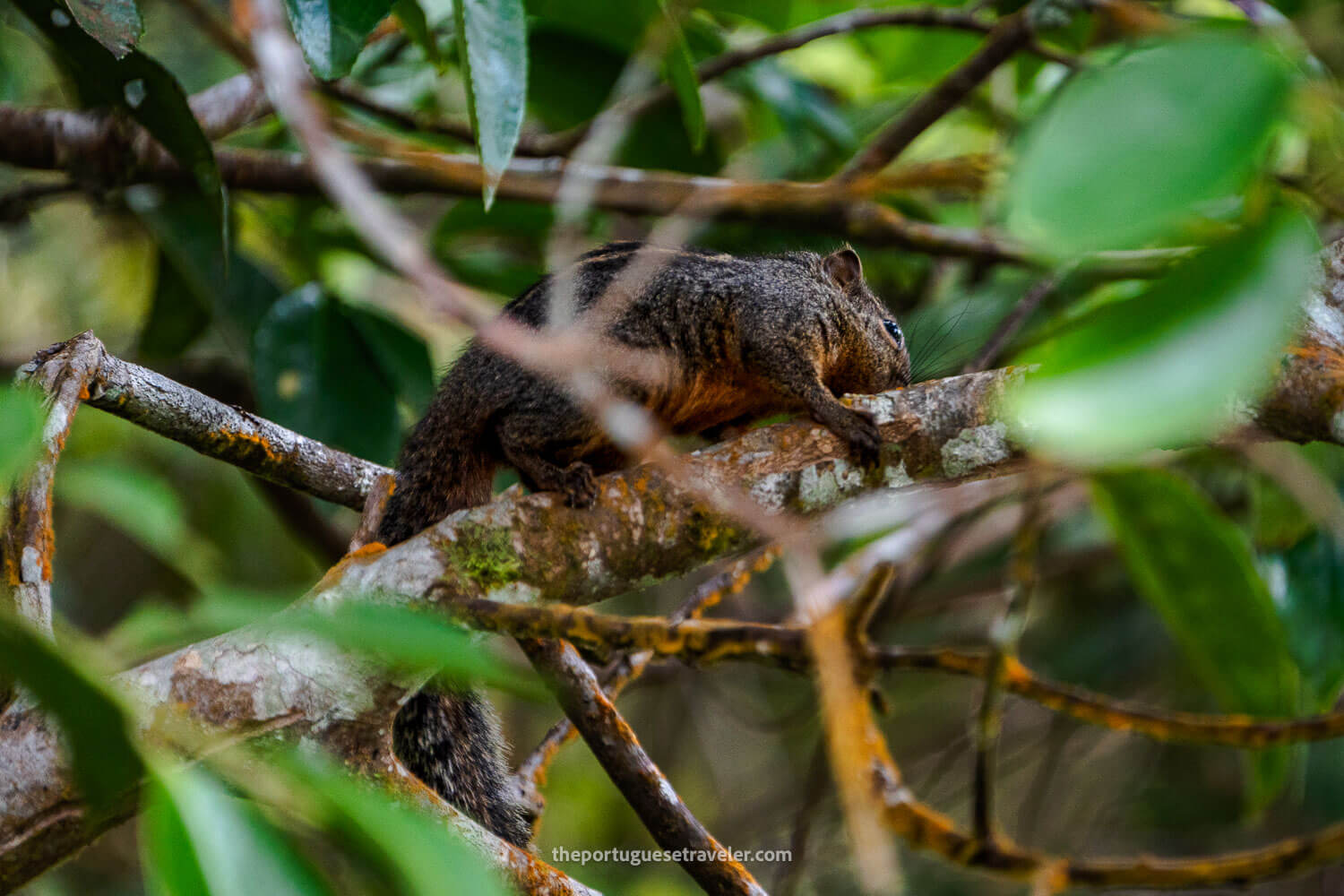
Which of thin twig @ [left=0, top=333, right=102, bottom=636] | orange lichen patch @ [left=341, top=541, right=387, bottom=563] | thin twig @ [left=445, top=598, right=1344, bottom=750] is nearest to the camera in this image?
thin twig @ [left=445, top=598, right=1344, bottom=750]

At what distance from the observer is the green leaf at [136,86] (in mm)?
2395

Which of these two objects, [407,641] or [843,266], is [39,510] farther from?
[843,266]

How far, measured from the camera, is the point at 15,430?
81cm

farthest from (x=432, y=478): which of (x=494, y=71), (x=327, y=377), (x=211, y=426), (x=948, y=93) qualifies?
(x=948, y=93)

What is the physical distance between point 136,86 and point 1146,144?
2422 millimetres

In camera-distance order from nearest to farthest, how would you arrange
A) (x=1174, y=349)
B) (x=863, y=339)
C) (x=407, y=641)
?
(x=1174, y=349), (x=407, y=641), (x=863, y=339)

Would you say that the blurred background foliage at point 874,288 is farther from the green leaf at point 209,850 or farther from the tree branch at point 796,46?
the tree branch at point 796,46

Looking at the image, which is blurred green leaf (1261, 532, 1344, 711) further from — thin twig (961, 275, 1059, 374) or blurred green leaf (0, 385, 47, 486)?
blurred green leaf (0, 385, 47, 486)

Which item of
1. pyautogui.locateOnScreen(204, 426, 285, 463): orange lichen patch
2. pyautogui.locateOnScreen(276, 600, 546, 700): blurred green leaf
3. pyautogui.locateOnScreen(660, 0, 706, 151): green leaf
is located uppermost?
pyautogui.locateOnScreen(660, 0, 706, 151): green leaf

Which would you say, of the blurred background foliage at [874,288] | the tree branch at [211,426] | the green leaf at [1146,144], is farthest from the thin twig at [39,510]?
the green leaf at [1146,144]

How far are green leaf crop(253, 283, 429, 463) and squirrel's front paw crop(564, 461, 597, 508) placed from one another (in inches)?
51.6

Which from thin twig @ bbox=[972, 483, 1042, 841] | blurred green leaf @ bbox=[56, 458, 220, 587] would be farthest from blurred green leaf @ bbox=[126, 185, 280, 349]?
thin twig @ bbox=[972, 483, 1042, 841]

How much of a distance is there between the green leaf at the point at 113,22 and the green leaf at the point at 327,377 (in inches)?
52.3

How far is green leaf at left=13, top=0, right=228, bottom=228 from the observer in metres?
2.39
